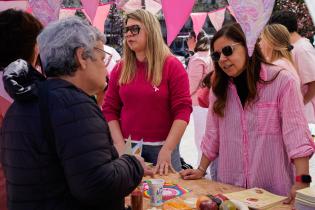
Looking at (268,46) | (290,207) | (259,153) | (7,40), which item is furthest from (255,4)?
(268,46)

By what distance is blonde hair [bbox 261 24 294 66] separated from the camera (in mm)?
3797

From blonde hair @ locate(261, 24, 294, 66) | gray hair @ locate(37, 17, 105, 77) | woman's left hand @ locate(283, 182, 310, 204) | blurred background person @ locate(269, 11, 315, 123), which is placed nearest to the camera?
gray hair @ locate(37, 17, 105, 77)

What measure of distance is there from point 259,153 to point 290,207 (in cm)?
37

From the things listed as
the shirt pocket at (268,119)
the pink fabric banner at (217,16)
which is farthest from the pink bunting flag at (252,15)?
the pink fabric banner at (217,16)

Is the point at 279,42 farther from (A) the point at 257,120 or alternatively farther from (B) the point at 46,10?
(B) the point at 46,10

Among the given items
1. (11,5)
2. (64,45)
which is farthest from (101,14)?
(64,45)

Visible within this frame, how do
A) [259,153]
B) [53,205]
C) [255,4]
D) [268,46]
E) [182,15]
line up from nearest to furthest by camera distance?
1. [53,205]
2. [255,4]
3. [259,153]
4. [182,15]
5. [268,46]

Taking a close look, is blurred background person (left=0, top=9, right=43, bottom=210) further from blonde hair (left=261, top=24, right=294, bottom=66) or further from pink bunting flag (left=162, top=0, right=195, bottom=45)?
blonde hair (left=261, top=24, right=294, bottom=66)

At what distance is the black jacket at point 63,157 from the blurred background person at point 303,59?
300cm

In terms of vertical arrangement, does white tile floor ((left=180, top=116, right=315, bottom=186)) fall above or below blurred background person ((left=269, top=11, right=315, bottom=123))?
below

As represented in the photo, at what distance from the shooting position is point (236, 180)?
2.32 meters

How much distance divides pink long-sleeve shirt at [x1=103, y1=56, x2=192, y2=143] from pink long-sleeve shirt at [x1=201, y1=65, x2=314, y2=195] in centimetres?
58

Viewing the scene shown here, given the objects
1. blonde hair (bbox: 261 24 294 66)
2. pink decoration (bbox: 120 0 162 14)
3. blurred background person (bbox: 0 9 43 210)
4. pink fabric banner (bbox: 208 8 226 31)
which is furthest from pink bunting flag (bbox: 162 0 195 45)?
pink fabric banner (bbox: 208 8 226 31)

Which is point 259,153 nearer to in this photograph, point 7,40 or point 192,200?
point 192,200
